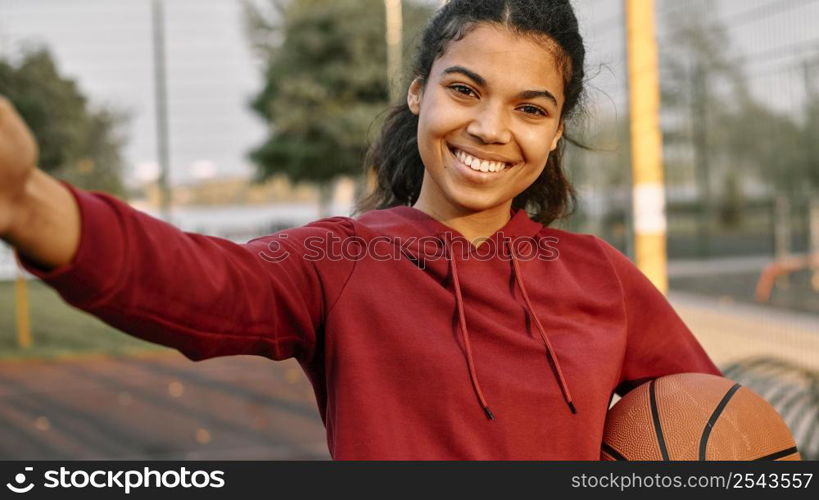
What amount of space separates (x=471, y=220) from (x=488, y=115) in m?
0.23

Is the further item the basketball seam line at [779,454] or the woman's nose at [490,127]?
the basketball seam line at [779,454]

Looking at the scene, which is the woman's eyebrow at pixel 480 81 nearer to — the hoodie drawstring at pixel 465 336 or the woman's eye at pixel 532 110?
the woman's eye at pixel 532 110

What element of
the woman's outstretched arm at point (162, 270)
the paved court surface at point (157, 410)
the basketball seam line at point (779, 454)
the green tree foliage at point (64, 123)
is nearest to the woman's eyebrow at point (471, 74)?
the woman's outstretched arm at point (162, 270)

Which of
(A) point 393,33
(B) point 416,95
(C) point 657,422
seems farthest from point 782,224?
(B) point 416,95

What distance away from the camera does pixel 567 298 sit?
166 cm

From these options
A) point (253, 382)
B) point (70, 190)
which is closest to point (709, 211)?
point (253, 382)

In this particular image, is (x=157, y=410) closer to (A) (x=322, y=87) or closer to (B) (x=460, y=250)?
(B) (x=460, y=250)

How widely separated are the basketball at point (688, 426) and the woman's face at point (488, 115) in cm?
52

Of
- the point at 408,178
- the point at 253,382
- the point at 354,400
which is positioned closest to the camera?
the point at 354,400

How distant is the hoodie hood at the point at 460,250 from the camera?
1.53m

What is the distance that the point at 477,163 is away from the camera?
1.60 metres

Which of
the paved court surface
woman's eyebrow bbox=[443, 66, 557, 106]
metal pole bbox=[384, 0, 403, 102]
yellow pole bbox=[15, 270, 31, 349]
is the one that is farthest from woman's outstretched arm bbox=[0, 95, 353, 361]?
yellow pole bbox=[15, 270, 31, 349]

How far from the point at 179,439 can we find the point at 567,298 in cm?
470

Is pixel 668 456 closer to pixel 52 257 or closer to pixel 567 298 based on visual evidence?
pixel 567 298
